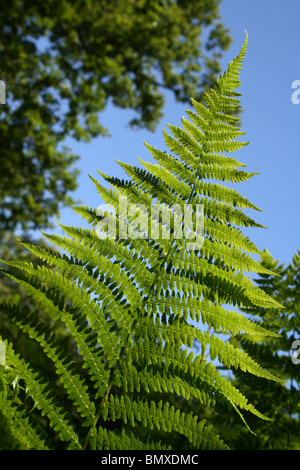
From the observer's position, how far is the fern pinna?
3.03 feet

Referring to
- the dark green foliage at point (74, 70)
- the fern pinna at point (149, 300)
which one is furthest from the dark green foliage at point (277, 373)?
the dark green foliage at point (74, 70)

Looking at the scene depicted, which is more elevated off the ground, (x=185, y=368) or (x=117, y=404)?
(x=185, y=368)

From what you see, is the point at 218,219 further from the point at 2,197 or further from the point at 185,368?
the point at 2,197

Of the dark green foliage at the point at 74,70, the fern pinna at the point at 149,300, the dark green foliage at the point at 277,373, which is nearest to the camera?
the fern pinna at the point at 149,300

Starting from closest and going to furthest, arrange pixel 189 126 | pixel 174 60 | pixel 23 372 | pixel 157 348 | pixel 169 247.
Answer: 1. pixel 23 372
2. pixel 157 348
3. pixel 169 247
4. pixel 189 126
5. pixel 174 60

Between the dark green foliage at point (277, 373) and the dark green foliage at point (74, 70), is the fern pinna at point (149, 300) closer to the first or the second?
the dark green foliage at point (277, 373)

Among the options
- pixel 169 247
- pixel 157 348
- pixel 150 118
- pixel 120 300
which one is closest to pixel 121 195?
pixel 169 247

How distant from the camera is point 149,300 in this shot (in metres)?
→ 1.12

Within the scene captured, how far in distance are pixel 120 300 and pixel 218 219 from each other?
1.47 ft

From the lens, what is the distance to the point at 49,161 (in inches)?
412

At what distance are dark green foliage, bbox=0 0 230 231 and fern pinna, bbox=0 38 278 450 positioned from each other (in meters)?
9.21

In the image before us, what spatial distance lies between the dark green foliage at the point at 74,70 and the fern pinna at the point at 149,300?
9208mm

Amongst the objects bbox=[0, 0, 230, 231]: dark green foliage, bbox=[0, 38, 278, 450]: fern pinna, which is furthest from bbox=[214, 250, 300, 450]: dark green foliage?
bbox=[0, 0, 230, 231]: dark green foliage

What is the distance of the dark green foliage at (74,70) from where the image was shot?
10.2 m
